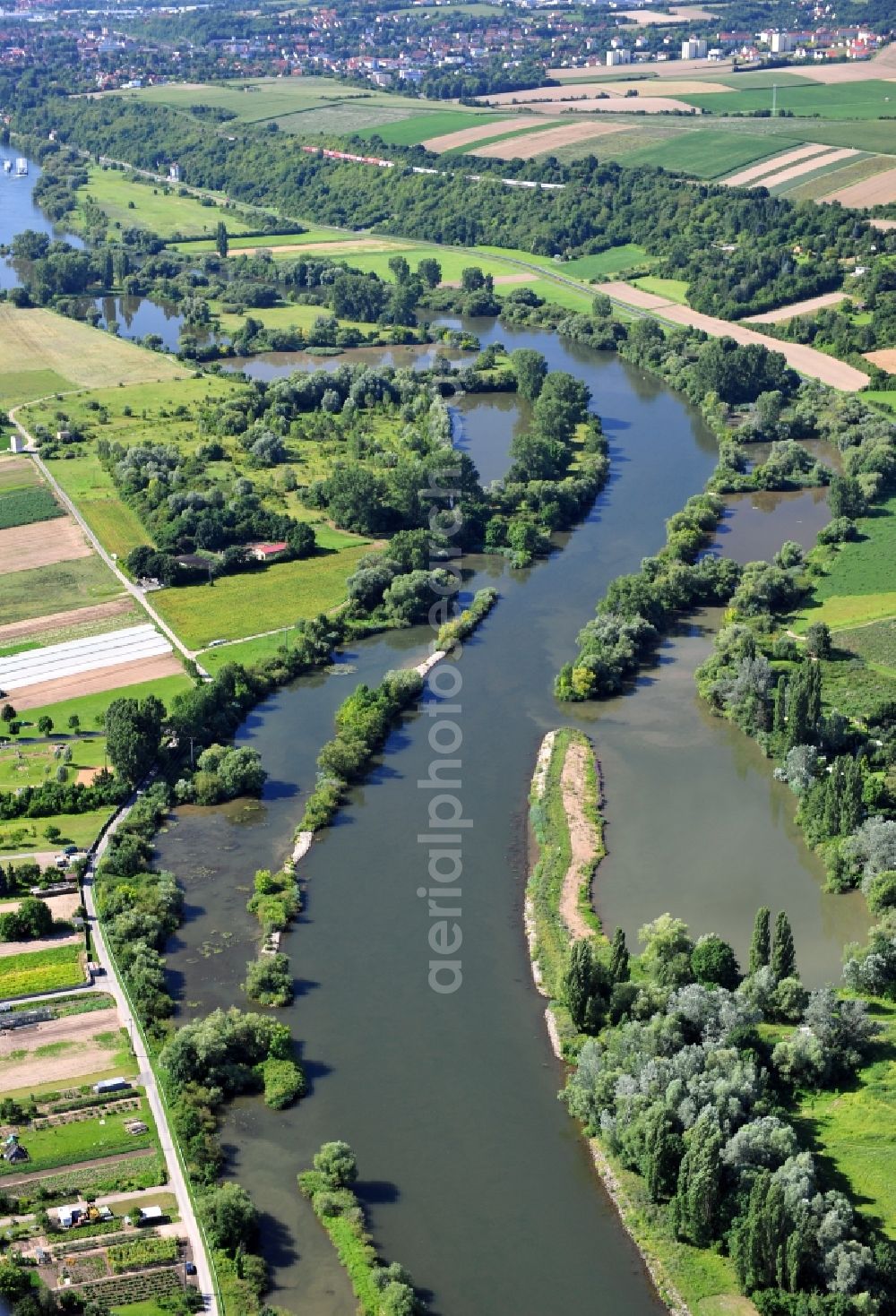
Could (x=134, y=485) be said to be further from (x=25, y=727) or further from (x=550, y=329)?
(x=550, y=329)

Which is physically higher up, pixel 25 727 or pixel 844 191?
pixel 844 191

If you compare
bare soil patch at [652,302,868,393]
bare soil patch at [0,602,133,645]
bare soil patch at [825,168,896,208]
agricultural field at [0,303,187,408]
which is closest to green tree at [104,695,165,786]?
bare soil patch at [0,602,133,645]

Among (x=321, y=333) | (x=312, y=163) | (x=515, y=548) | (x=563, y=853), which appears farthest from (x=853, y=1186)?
(x=312, y=163)

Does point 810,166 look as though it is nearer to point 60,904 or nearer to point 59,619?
point 59,619

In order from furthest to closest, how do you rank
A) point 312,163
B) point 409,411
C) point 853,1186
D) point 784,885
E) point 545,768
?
point 312,163
point 409,411
point 545,768
point 784,885
point 853,1186

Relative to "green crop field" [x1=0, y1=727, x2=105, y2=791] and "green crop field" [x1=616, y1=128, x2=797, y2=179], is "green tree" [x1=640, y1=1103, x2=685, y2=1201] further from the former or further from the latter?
"green crop field" [x1=616, y1=128, x2=797, y2=179]

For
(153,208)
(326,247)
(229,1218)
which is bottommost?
(229,1218)

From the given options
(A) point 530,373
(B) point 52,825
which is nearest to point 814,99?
(A) point 530,373
